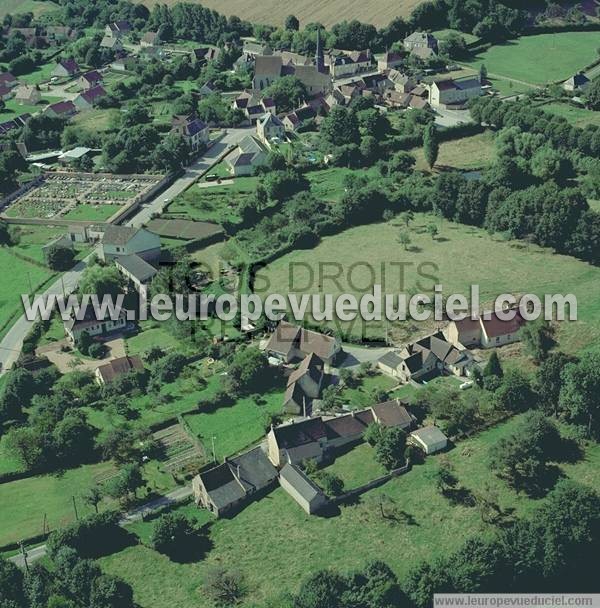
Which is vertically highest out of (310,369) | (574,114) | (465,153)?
(574,114)

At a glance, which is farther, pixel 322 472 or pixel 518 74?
pixel 518 74

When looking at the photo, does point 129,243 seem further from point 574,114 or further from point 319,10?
point 319,10

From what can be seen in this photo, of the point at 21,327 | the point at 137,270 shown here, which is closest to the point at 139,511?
the point at 21,327

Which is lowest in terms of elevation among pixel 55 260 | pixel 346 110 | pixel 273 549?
pixel 273 549

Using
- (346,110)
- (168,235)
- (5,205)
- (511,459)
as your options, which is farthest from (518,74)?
(511,459)

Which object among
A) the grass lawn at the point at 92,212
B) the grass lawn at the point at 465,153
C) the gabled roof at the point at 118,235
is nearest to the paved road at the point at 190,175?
the grass lawn at the point at 92,212

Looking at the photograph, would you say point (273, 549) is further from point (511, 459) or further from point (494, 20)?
→ point (494, 20)

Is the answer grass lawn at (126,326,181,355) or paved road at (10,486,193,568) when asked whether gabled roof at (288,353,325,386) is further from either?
paved road at (10,486,193,568)

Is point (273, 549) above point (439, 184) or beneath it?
beneath
